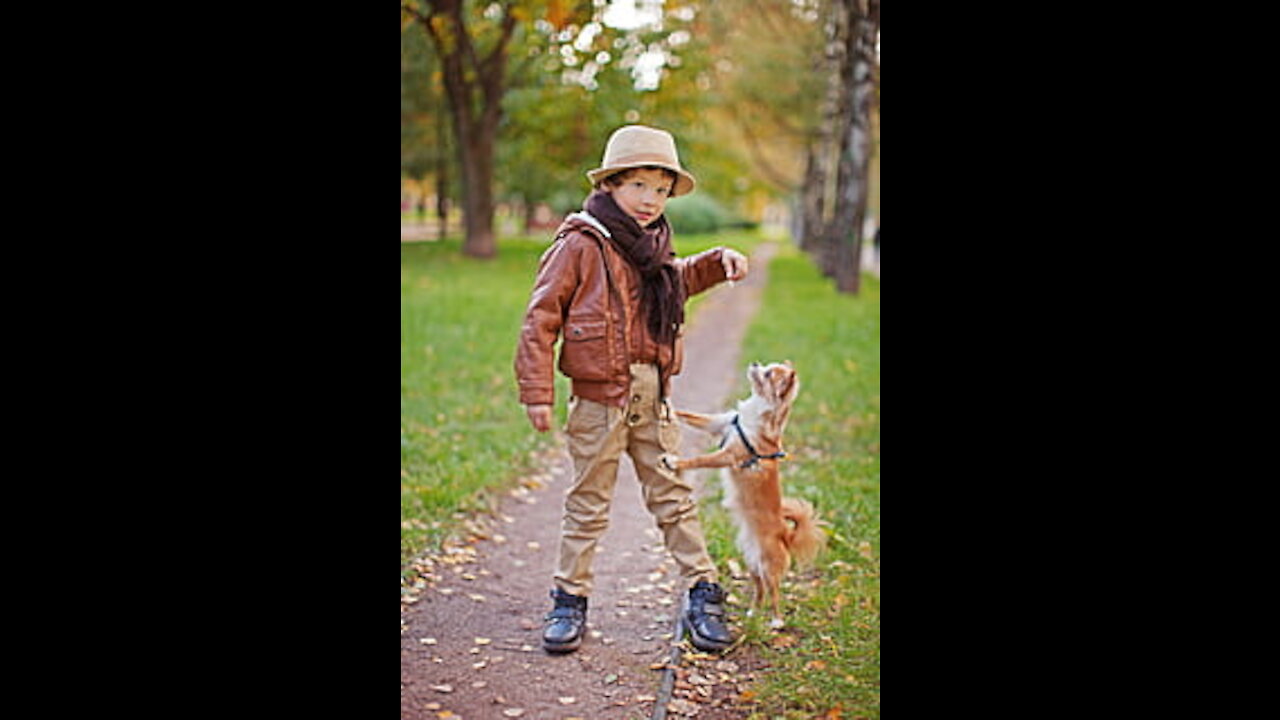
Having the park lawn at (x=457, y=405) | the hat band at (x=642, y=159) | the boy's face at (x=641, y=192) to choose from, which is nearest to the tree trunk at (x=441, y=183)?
the park lawn at (x=457, y=405)

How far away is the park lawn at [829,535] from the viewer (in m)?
4.18

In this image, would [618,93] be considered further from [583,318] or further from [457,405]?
[583,318]

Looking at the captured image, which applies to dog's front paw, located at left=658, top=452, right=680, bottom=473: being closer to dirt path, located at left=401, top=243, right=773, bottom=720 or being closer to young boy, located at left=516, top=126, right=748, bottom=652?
young boy, located at left=516, top=126, right=748, bottom=652

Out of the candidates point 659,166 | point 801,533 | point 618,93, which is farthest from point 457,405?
point 618,93

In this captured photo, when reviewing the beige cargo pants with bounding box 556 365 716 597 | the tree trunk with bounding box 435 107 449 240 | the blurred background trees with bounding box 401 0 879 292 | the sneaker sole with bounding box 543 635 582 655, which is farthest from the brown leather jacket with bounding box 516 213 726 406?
the tree trunk with bounding box 435 107 449 240

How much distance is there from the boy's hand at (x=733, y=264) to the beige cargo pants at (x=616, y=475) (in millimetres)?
457

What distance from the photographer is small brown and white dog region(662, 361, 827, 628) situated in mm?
4301

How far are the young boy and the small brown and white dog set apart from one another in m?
0.17

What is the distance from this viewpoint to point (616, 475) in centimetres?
445

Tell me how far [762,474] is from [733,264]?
0.78m

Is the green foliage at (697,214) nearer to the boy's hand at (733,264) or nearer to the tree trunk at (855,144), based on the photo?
the tree trunk at (855,144)
